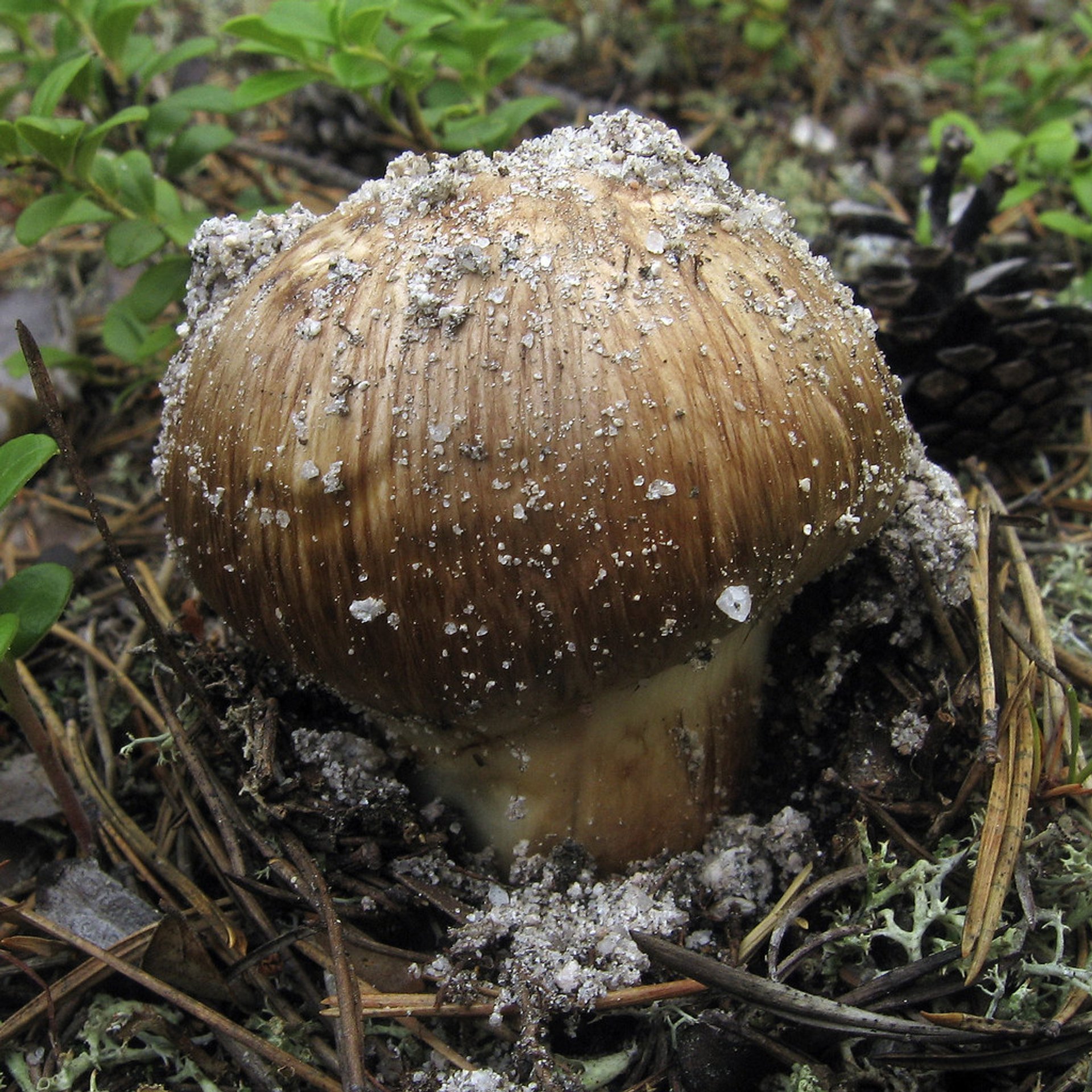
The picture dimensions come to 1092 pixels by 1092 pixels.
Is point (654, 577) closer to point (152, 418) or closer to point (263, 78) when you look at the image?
point (263, 78)

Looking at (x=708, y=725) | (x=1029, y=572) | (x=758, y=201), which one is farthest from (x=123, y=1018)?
(x=1029, y=572)

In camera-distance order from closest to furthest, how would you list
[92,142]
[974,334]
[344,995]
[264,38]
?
[344,995]
[92,142]
[264,38]
[974,334]

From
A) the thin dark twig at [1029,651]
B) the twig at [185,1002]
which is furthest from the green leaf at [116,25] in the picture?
the thin dark twig at [1029,651]

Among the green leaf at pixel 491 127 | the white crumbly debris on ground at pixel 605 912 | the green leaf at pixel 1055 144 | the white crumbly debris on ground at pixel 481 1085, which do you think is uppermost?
the green leaf at pixel 491 127

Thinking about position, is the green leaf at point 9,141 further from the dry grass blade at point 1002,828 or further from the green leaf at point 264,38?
the dry grass blade at point 1002,828

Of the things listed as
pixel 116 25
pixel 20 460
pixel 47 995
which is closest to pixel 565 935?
pixel 47 995

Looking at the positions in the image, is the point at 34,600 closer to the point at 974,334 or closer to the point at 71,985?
the point at 71,985
